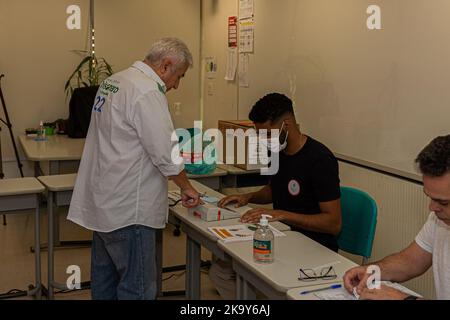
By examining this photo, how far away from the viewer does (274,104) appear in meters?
2.51

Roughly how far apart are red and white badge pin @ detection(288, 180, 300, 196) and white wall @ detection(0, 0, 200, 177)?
3.50 m

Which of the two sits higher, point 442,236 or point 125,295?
point 442,236

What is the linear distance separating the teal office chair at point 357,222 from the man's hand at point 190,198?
68 cm

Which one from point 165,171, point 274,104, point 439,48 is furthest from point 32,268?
point 439,48

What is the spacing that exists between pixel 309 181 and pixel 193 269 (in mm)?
852

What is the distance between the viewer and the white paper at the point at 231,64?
498cm

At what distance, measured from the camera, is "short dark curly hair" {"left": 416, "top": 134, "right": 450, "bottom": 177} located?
146cm

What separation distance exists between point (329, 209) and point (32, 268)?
2.38 meters

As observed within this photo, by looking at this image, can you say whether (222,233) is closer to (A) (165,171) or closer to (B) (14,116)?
(A) (165,171)

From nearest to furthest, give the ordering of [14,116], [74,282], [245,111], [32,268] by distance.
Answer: [74,282] < [32,268] < [245,111] < [14,116]

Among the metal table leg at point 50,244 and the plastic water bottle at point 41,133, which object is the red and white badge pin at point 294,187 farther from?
the plastic water bottle at point 41,133

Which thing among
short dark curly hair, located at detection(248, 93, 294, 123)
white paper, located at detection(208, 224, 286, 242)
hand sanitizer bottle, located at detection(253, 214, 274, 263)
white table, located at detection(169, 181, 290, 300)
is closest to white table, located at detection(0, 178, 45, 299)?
white table, located at detection(169, 181, 290, 300)

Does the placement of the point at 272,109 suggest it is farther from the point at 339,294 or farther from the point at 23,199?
the point at 23,199

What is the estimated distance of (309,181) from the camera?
8.20ft
